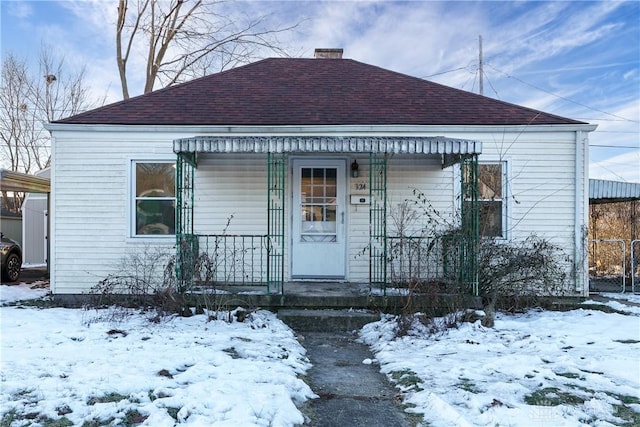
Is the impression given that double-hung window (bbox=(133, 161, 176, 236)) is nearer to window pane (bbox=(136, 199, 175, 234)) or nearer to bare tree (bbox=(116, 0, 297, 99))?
window pane (bbox=(136, 199, 175, 234))

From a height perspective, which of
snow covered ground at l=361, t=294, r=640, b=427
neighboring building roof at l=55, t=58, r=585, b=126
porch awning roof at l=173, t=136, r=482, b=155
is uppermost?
neighboring building roof at l=55, t=58, r=585, b=126

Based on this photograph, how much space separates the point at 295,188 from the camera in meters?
8.22

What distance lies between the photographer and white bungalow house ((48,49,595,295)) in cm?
791

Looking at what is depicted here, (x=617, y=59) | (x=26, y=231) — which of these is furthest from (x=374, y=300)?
(x=26, y=231)

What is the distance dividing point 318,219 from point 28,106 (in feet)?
63.6

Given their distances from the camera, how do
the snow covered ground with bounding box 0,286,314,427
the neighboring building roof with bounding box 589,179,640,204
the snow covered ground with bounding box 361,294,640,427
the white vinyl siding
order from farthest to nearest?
the neighboring building roof with bounding box 589,179,640,204 < the white vinyl siding < the snow covered ground with bounding box 361,294,640,427 < the snow covered ground with bounding box 0,286,314,427

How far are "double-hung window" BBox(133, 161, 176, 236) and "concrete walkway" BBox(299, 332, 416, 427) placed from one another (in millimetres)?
3913

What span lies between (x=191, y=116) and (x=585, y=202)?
7.71m

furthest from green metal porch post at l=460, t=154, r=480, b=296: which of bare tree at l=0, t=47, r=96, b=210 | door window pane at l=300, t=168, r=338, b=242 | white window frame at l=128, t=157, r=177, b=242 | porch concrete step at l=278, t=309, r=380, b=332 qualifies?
bare tree at l=0, t=47, r=96, b=210

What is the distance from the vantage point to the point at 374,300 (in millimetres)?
6738

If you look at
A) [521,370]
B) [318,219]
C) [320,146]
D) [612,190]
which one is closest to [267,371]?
[521,370]

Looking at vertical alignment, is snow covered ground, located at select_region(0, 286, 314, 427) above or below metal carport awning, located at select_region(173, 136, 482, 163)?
below

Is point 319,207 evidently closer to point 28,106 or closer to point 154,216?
A: point 154,216

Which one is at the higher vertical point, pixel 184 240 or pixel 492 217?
pixel 492 217
